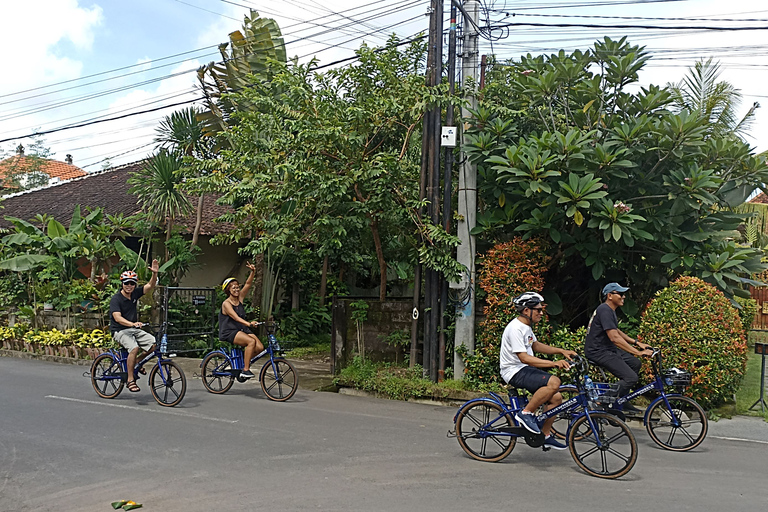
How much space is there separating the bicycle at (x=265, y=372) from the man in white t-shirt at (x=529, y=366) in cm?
448

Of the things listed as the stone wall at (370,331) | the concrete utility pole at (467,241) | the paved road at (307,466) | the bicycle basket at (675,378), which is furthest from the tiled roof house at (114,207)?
the bicycle basket at (675,378)

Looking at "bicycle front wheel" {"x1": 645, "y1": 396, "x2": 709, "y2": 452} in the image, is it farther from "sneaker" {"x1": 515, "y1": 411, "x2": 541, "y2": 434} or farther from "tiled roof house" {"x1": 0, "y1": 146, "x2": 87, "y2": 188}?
"tiled roof house" {"x1": 0, "y1": 146, "x2": 87, "y2": 188}

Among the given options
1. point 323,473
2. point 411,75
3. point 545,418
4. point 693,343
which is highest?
point 411,75

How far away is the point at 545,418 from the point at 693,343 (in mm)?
3853

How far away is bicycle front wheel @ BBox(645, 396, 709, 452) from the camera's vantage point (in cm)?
801

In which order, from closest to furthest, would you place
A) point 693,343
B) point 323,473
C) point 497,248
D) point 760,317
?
point 323,473, point 693,343, point 497,248, point 760,317

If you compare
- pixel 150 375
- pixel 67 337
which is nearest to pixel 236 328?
pixel 150 375

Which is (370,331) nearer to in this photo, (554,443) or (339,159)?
(339,159)

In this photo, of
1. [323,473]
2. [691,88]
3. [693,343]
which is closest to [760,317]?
[691,88]

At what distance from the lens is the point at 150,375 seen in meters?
10.2

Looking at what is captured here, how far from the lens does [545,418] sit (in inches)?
276

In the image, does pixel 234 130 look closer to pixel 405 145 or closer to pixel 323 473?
pixel 405 145

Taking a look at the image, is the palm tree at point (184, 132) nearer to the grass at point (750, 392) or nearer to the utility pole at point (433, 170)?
the utility pole at point (433, 170)

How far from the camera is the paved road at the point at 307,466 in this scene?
605 centimetres
